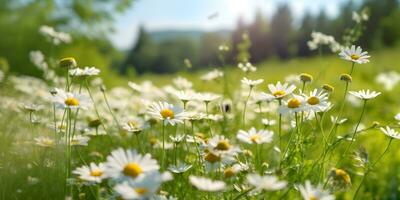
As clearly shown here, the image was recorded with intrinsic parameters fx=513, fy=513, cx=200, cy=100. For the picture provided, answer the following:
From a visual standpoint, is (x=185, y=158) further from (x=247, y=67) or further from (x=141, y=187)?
(x=141, y=187)

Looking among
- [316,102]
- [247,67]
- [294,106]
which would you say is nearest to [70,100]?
[294,106]

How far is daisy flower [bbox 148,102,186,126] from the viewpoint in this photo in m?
1.94

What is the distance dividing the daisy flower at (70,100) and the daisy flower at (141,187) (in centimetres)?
45

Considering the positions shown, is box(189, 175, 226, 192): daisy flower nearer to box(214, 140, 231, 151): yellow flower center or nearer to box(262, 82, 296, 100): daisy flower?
box(214, 140, 231, 151): yellow flower center

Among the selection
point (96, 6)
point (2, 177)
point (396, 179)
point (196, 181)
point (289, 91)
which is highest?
point (96, 6)

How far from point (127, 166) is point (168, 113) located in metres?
0.59

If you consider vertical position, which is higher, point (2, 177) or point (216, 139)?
point (216, 139)

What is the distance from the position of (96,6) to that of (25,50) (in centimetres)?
302

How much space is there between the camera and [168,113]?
1.98m

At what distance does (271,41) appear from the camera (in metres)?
47.2

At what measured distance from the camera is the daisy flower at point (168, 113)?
194 centimetres

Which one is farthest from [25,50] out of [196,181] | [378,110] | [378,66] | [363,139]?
[196,181]

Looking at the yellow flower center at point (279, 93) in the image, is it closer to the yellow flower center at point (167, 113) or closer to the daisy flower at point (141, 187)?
the yellow flower center at point (167, 113)

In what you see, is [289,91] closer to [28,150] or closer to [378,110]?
[28,150]
